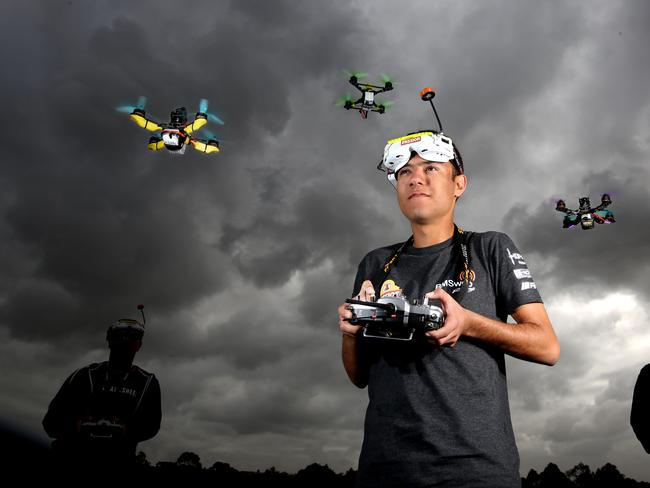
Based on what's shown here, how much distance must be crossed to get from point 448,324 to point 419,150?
5.86ft

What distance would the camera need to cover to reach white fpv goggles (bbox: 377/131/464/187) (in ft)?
14.0

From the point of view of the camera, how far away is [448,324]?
2.97m

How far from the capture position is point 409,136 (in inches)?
175

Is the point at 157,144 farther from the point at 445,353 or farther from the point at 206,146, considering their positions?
Result: the point at 445,353

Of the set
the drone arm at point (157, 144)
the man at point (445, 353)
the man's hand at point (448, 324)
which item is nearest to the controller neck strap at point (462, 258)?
the man at point (445, 353)

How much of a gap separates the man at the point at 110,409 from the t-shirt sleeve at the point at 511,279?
7321 mm

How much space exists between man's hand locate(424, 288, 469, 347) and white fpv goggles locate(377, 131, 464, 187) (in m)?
1.59

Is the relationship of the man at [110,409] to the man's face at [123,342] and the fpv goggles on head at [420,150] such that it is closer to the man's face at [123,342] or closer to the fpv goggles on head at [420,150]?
the man's face at [123,342]

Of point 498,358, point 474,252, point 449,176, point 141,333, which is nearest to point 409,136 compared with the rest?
point 449,176

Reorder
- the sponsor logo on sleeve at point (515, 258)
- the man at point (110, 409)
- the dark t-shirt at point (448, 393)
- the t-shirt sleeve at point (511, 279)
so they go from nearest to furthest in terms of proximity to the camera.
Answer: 1. the dark t-shirt at point (448, 393)
2. the t-shirt sleeve at point (511, 279)
3. the sponsor logo on sleeve at point (515, 258)
4. the man at point (110, 409)

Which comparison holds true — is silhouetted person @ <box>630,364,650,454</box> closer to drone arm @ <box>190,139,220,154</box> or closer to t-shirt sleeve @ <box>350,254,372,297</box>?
t-shirt sleeve @ <box>350,254,372,297</box>

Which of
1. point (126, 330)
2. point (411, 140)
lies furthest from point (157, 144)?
point (411, 140)

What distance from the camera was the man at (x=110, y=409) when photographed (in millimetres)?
8688

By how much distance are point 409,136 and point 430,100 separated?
2.28ft
